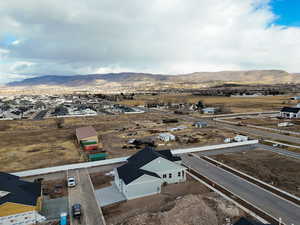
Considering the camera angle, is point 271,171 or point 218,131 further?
point 218,131

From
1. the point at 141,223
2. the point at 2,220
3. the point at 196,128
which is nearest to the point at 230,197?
the point at 141,223

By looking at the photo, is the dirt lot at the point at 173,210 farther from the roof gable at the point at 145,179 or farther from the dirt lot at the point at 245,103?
the dirt lot at the point at 245,103

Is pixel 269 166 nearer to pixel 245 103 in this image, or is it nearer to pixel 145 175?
pixel 145 175

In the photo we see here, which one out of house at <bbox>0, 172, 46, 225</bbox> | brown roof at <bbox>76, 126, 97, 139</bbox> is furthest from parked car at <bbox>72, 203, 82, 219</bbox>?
brown roof at <bbox>76, 126, 97, 139</bbox>

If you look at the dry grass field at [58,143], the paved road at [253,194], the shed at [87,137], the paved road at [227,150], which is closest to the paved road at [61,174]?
the dry grass field at [58,143]

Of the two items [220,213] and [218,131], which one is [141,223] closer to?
[220,213]

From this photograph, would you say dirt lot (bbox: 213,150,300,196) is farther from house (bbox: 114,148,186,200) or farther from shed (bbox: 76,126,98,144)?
shed (bbox: 76,126,98,144)
